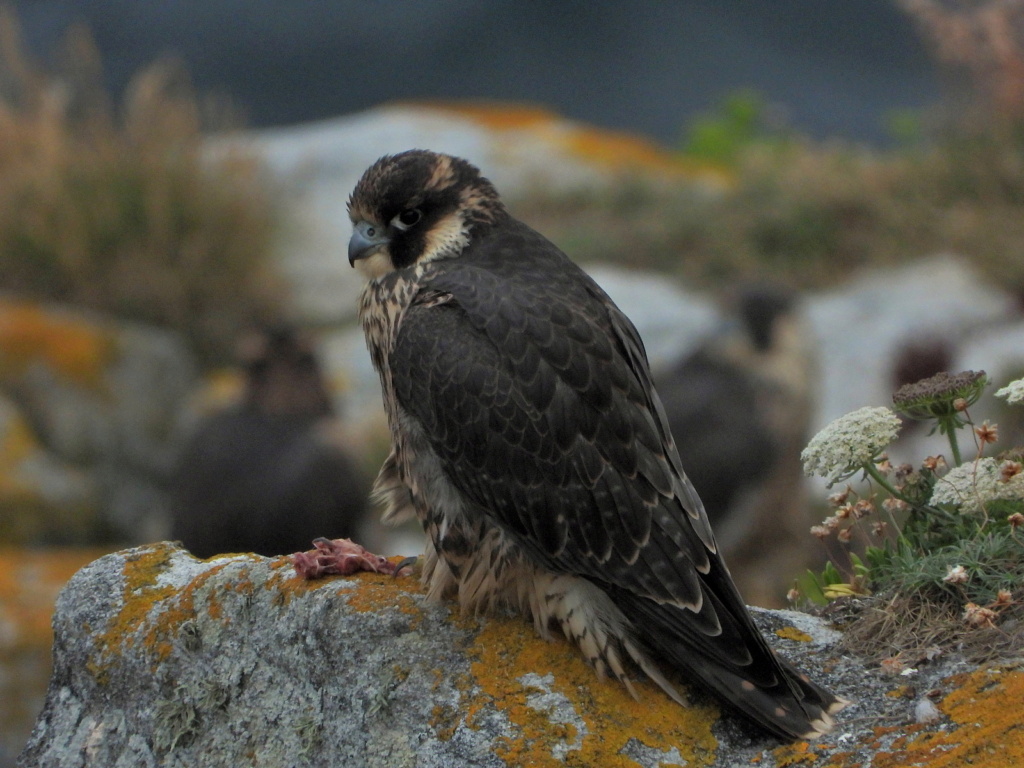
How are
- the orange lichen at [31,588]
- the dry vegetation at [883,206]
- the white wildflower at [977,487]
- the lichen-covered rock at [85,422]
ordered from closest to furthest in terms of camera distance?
1. the white wildflower at [977,487]
2. the orange lichen at [31,588]
3. the lichen-covered rock at [85,422]
4. the dry vegetation at [883,206]

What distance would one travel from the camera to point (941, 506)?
273 cm

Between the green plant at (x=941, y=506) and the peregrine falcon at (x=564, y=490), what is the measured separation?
1.03 feet

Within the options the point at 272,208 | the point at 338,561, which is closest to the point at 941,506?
the point at 338,561

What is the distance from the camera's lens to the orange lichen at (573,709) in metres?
2.37

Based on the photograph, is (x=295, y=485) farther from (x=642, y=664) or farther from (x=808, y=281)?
(x=808, y=281)

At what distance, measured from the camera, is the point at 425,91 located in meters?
14.4

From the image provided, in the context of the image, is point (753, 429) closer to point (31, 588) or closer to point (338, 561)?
point (31, 588)

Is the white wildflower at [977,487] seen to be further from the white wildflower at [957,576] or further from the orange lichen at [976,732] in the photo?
the orange lichen at [976,732]

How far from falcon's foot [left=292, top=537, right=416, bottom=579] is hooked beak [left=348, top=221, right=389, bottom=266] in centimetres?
65

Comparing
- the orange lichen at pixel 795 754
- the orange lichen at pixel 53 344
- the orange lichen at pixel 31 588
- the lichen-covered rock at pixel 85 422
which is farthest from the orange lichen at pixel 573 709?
the orange lichen at pixel 53 344

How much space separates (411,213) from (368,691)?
109 cm

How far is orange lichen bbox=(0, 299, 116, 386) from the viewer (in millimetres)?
8812

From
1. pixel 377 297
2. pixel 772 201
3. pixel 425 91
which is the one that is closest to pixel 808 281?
pixel 772 201

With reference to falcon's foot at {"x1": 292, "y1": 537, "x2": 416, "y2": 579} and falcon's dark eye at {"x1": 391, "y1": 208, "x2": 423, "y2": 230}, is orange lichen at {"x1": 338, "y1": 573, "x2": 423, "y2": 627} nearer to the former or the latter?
falcon's foot at {"x1": 292, "y1": 537, "x2": 416, "y2": 579}
